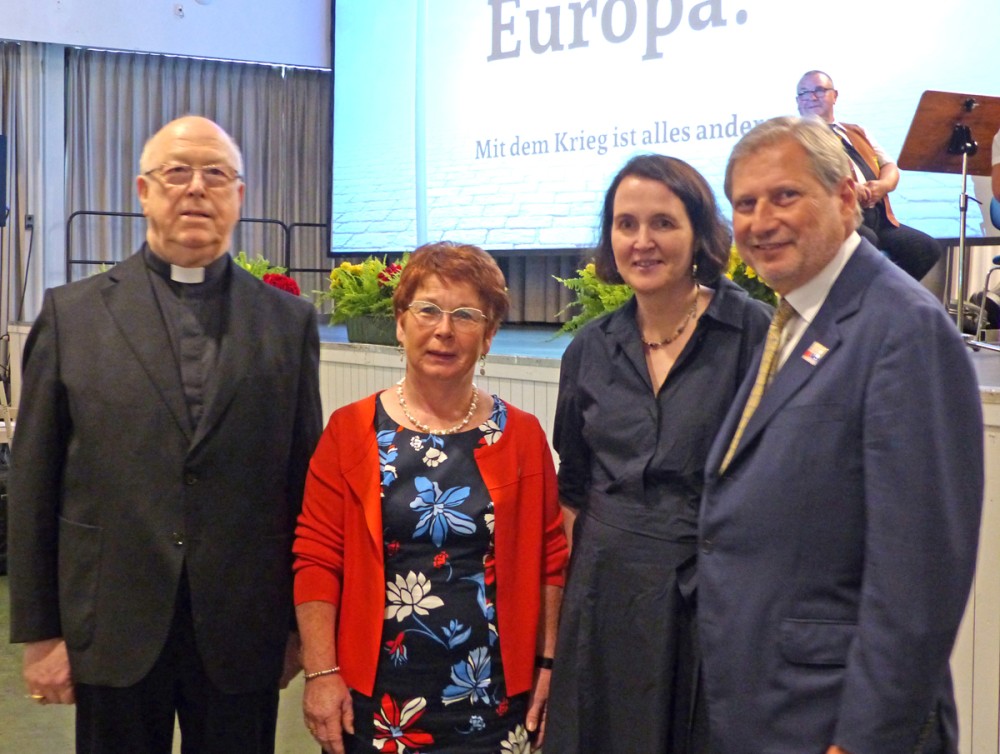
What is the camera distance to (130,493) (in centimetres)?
185

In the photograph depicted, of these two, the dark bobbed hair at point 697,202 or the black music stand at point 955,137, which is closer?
the dark bobbed hair at point 697,202

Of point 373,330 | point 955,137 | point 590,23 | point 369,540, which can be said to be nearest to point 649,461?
point 369,540

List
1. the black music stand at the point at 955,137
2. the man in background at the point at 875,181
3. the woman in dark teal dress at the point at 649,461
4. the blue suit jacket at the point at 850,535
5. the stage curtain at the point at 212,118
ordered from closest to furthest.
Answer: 1. the blue suit jacket at the point at 850,535
2. the woman in dark teal dress at the point at 649,461
3. the black music stand at the point at 955,137
4. the man in background at the point at 875,181
5. the stage curtain at the point at 212,118

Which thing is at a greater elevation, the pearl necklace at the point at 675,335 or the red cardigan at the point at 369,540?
the pearl necklace at the point at 675,335

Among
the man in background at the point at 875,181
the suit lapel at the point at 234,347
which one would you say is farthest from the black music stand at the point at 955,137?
the suit lapel at the point at 234,347

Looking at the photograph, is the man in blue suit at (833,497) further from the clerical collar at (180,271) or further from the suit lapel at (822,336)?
the clerical collar at (180,271)

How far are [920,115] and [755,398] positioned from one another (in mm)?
3590

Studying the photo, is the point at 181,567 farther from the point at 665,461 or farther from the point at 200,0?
the point at 200,0

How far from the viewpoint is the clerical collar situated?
1946 mm

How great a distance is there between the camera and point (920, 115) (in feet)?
15.2

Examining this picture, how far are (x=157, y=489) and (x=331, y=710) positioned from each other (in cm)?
48

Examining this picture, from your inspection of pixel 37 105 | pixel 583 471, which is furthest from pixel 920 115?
pixel 37 105

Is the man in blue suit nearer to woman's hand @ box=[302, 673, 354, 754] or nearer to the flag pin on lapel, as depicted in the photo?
the flag pin on lapel

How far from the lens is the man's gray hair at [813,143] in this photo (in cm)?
150
